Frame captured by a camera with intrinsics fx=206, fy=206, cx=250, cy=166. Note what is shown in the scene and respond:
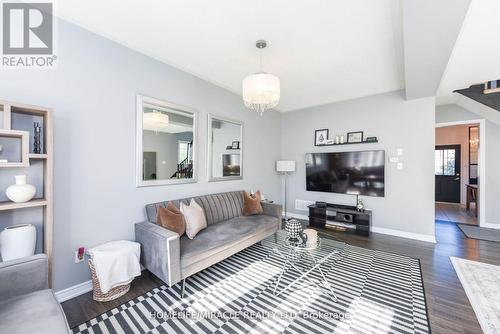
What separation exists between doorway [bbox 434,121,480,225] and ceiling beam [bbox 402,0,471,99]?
4440 millimetres

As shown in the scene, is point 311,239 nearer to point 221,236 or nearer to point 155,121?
point 221,236

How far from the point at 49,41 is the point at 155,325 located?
8.77ft

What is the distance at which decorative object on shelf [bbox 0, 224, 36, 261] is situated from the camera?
153cm

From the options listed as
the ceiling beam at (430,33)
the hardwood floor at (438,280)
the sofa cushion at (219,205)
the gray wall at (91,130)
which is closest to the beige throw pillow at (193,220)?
the sofa cushion at (219,205)

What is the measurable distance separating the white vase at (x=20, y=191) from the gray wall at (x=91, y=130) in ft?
1.00

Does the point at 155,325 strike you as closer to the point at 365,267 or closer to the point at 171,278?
the point at 171,278

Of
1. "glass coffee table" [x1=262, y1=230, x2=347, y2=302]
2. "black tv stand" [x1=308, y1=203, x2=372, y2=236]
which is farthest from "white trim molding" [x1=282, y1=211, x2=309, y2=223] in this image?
"glass coffee table" [x1=262, y1=230, x2=347, y2=302]

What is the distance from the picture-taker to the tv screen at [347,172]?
3.89 meters

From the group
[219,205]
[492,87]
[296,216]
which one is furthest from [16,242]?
[492,87]

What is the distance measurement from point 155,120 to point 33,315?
6.84 feet

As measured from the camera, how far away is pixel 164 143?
9.09 ft

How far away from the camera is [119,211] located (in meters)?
2.30

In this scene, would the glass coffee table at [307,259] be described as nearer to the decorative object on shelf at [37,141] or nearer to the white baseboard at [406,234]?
the white baseboard at [406,234]

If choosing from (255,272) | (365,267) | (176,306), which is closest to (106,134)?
(176,306)
